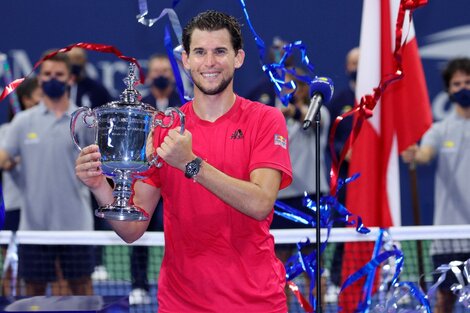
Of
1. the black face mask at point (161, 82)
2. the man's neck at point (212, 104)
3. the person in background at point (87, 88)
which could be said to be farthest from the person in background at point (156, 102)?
the man's neck at point (212, 104)

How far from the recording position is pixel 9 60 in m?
10.3

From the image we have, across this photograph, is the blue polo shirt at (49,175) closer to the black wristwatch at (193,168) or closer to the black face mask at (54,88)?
the black face mask at (54,88)

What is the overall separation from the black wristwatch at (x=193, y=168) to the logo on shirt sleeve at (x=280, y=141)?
406 mm

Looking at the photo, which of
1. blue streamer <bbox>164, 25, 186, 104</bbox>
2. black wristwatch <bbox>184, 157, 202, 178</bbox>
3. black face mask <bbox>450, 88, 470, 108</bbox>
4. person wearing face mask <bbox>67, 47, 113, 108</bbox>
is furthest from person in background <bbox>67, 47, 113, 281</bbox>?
black wristwatch <bbox>184, 157, 202, 178</bbox>

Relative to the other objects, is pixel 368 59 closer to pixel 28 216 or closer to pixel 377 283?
pixel 377 283

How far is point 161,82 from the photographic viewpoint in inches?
332

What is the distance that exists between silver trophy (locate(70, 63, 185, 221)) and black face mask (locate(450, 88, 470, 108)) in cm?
416

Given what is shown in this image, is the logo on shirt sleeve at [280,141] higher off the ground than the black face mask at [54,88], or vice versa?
the black face mask at [54,88]

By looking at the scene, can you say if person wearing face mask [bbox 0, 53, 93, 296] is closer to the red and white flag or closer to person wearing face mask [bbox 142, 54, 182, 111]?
person wearing face mask [bbox 142, 54, 182, 111]

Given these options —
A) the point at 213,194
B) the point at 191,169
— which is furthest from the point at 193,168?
the point at 213,194

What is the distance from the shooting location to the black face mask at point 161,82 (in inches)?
331

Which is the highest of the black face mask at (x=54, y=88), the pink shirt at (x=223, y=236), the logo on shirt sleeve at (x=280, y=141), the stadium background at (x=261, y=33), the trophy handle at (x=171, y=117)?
the stadium background at (x=261, y=33)

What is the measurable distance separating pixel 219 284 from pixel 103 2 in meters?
7.17

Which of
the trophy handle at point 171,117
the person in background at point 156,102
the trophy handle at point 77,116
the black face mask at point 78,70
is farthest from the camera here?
the black face mask at point 78,70
